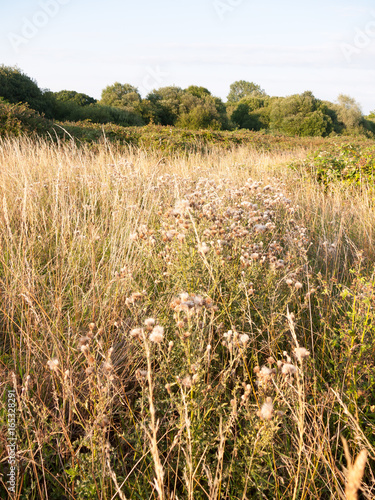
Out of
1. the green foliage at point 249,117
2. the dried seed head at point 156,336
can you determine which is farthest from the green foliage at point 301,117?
the dried seed head at point 156,336

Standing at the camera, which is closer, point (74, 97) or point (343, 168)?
point (343, 168)

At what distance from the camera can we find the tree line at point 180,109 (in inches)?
715

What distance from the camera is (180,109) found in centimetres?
2480

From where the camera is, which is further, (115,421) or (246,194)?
(246,194)

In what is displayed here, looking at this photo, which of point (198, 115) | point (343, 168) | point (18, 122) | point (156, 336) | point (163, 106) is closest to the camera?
point (156, 336)

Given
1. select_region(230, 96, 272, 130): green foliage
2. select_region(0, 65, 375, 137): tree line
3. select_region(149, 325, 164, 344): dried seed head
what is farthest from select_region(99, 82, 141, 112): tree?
select_region(149, 325, 164, 344): dried seed head

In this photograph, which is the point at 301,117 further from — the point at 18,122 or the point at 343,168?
the point at 18,122

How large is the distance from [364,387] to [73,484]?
1409mm

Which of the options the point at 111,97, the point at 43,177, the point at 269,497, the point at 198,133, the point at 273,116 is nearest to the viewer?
the point at 269,497

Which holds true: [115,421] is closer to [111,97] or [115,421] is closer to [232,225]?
[232,225]

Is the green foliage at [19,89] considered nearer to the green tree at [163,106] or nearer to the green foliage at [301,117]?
the green tree at [163,106]

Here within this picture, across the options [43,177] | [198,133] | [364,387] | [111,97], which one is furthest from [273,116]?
[364,387]

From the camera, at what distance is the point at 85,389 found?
1.74 metres

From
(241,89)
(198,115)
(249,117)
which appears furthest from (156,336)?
(241,89)
